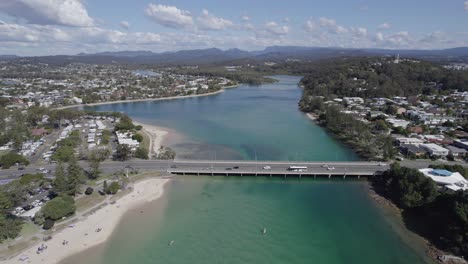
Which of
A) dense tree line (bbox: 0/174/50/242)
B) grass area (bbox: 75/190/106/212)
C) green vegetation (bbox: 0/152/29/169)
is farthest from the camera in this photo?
green vegetation (bbox: 0/152/29/169)

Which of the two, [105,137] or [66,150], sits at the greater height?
[66,150]

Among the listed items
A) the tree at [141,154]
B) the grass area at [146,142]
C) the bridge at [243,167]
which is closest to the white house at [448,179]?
the bridge at [243,167]

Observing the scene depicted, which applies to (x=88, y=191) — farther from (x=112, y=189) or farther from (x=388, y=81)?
(x=388, y=81)

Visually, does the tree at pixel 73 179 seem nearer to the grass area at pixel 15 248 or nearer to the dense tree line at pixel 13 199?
the dense tree line at pixel 13 199

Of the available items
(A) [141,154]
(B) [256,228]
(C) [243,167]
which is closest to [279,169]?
(C) [243,167]

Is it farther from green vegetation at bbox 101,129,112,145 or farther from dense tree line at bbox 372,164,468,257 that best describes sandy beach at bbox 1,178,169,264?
dense tree line at bbox 372,164,468,257

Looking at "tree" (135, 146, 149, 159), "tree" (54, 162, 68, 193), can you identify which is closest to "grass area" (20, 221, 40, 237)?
"tree" (54, 162, 68, 193)

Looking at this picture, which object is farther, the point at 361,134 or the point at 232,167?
the point at 361,134
